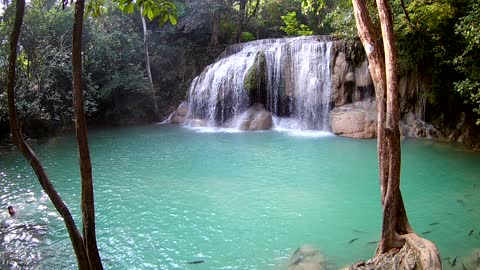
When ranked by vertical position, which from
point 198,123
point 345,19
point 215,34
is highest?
point 215,34

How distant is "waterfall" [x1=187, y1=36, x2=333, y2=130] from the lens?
551 inches

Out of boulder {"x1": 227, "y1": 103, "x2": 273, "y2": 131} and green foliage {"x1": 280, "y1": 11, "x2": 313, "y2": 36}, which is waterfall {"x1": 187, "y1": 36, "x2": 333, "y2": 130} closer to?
boulder {"x1": 227, "y1": 103, "x2": 273, "y2": 131}

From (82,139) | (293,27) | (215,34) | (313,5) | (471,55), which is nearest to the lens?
(82,139)

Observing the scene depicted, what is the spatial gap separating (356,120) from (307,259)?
27.4 feet

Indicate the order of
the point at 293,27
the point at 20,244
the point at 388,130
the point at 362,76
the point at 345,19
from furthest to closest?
1. the point at 293,27
2. the point at 362,76
3. the point at 345,19
4. the point at 20,244
5. the point at 388,130

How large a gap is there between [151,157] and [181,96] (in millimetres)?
7989

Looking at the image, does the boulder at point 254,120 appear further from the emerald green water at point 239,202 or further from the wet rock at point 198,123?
the emerald green water at point 239,202

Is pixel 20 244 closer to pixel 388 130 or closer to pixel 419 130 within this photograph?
pixel 388 130

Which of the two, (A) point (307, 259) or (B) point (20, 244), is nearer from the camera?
(A) point (307, 259)

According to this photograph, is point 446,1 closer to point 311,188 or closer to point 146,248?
point 311,188

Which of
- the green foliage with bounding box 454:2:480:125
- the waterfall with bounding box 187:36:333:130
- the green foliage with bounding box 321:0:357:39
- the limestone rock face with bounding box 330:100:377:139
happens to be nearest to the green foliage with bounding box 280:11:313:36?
the waterfall with bounding box 187:36:333:130

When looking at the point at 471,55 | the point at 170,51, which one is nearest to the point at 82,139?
the point at 471,55

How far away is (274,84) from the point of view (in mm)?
14977

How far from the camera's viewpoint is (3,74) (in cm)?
1227
